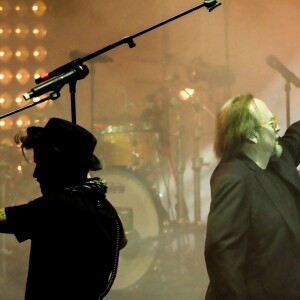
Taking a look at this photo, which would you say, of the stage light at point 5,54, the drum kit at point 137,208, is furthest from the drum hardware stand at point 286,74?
the stage light at point 5,54

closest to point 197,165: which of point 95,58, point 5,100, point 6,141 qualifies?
point 95,58

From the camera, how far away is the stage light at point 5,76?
4.18 metres

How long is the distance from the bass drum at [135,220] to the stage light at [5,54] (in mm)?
1316

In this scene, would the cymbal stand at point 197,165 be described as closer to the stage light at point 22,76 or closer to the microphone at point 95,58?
the microphone at point 95,58

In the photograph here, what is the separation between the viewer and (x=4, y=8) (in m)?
4.14

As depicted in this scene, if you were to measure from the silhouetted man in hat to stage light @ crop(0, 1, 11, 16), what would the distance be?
9.63 ft

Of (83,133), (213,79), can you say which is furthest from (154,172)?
(83,133)

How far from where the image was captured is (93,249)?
4.85 ft

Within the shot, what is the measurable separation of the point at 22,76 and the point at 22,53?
20cm

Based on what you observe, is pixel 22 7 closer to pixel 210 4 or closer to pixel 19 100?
pixel 19 100

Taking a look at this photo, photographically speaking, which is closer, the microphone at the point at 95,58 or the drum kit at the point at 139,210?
the drum kit at the point at 139,210

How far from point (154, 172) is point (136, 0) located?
5.08 feet

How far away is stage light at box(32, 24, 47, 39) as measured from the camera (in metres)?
4.22

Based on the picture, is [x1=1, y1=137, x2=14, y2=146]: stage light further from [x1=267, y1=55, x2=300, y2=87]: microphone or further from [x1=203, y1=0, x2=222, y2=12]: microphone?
[x1=203, y1=0, x2=222, y2=12]: microphone
